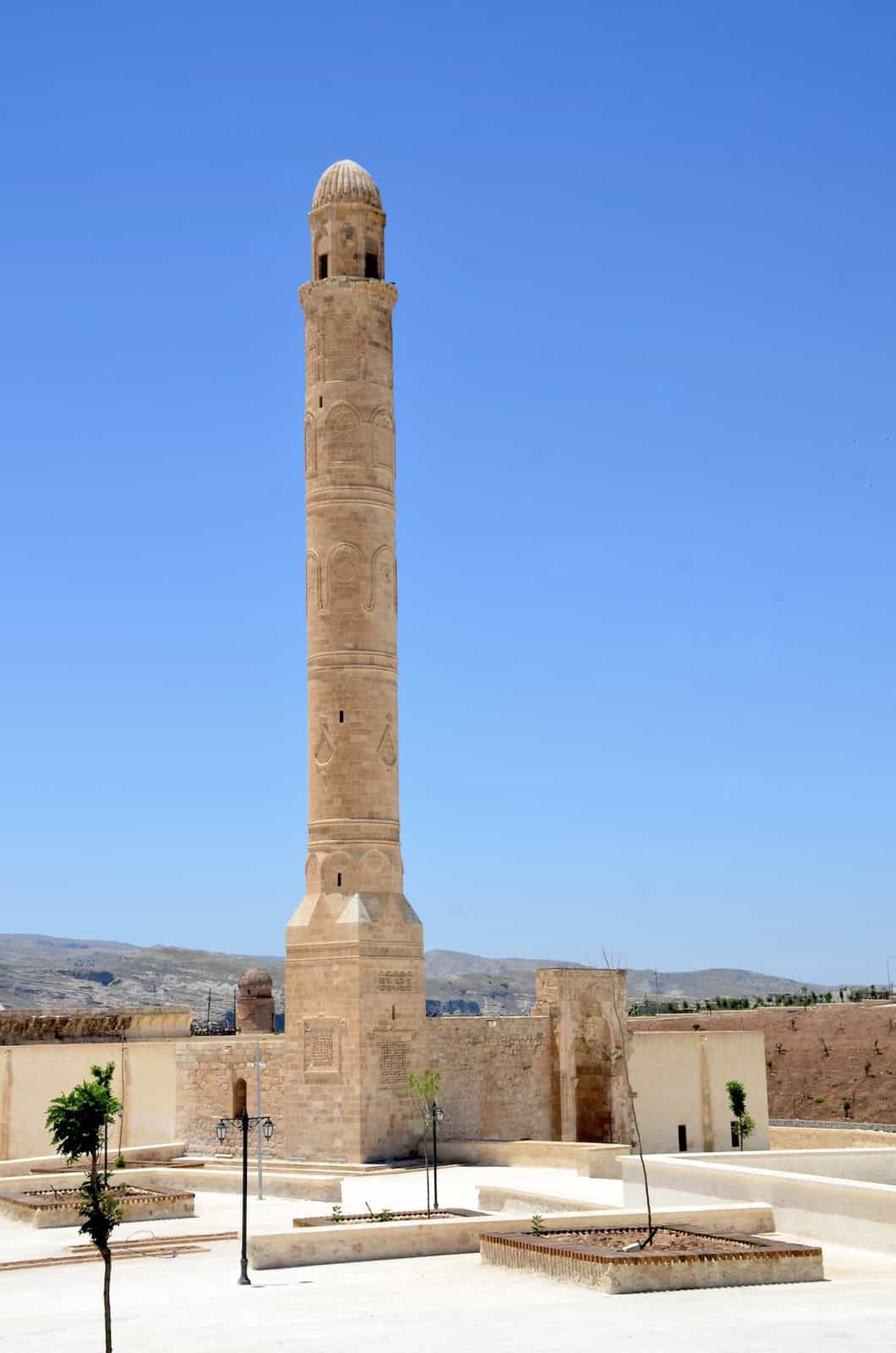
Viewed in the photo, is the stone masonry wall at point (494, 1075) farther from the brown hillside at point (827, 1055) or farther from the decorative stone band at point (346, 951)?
the brown hillside at point (827, 1055)

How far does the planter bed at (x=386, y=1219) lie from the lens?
20.6m

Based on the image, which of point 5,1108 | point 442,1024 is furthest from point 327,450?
point 5,1108

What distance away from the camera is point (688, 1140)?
34.8 meters

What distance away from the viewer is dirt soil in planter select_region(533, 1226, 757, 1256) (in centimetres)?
1694

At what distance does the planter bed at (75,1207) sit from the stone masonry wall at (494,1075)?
7.69 metres

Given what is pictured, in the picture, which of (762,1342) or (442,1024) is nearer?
(762,1342)

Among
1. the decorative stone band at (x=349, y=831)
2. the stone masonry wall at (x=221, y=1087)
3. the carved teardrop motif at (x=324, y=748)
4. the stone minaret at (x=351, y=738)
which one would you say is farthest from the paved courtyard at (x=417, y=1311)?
the carved teardrop motif at (x=324, y=748)

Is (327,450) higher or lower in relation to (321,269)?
lower

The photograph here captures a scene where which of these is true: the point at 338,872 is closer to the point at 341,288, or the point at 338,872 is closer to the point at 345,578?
the point at 345,578

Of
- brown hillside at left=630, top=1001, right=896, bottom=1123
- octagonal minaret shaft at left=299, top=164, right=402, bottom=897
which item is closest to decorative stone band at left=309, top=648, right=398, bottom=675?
octagonal minaret shaft at left=299, top=164, right=402, bottom=897

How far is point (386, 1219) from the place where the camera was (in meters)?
20.4

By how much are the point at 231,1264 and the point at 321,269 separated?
19.4 m

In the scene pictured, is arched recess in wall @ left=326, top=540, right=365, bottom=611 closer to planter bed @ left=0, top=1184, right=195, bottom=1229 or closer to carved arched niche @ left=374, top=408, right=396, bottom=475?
carved arched niche @ left=374, top=408, right=396, bottom=475

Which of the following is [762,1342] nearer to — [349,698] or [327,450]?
[349,698]
